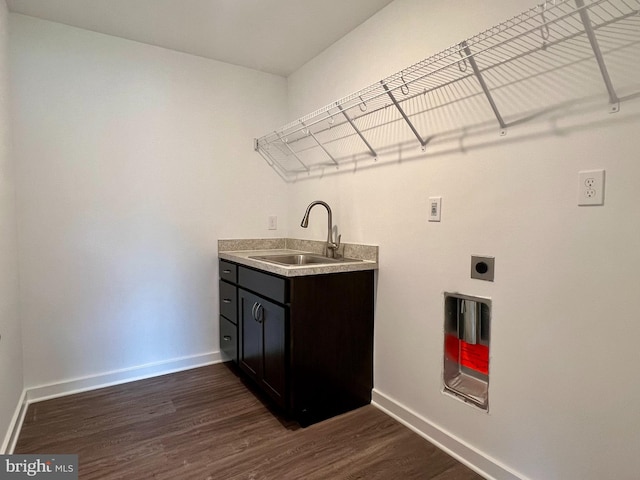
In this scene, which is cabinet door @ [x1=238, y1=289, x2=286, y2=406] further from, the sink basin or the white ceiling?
the white ceiling

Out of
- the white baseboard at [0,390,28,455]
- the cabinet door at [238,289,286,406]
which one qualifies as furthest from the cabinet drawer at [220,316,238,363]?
the white baseboard at [0,390,28,455]

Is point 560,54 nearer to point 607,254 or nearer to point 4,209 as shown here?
point 607,254

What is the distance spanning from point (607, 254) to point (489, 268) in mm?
411

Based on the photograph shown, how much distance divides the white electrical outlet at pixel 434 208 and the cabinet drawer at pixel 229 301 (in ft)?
4.55

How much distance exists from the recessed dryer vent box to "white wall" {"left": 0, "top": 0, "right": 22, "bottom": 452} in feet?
6.61

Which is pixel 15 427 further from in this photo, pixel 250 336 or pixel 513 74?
pixel 513 74

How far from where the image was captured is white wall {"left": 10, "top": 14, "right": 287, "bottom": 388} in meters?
2.13

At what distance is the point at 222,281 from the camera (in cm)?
269

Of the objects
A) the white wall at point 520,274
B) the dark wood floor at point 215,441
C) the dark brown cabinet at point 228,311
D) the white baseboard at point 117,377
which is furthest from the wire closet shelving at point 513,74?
the white baseboard at point 117,377

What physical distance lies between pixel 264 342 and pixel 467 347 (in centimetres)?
108

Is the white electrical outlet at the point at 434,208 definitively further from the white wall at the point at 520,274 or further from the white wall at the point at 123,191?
the white wall at the point at 123,191

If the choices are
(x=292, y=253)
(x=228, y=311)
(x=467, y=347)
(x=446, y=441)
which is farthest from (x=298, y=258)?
(x=446, y=441)

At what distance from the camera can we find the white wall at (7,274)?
1645mm

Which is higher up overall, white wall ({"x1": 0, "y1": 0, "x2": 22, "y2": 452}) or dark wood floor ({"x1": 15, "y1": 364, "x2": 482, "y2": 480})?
white wall ({"x1": 0, "y1": 0, "x2": 22, "y2": 452})
